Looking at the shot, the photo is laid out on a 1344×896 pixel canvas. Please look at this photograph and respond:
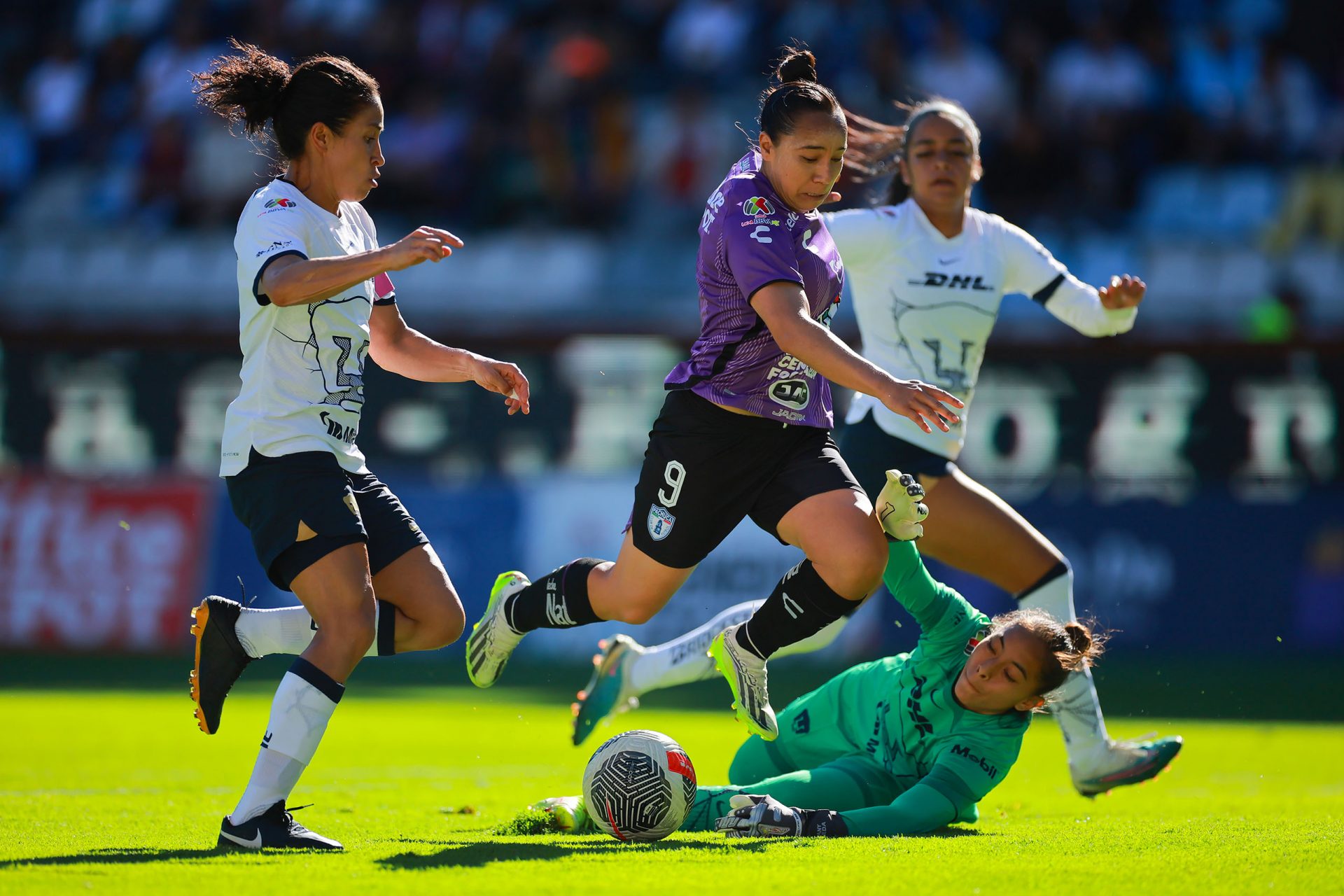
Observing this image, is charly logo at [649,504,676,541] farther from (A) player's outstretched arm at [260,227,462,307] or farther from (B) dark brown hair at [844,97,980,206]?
(B) dark brown hair at [844,97,980,206]

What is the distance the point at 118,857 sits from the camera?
4.21 metres

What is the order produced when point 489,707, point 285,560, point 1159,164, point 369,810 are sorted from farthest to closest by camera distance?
point 1159,164 → point 489,707 → point 369,810 → point 285,560

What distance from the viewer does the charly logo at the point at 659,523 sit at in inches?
194

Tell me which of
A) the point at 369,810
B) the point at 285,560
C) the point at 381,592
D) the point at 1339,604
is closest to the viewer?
the point at 285,560

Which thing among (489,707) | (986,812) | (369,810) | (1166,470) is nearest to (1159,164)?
(1166,470)

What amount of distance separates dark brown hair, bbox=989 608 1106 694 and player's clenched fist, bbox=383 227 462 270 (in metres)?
2.04

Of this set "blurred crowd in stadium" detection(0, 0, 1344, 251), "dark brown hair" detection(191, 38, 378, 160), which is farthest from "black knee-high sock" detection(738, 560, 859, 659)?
"blurred crowd in stadium" detection(0, 0, 1344, 251)

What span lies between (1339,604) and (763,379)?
25.4ft

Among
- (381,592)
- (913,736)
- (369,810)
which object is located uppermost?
(381,592)

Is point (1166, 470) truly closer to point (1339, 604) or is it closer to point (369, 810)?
point (1339, 604)

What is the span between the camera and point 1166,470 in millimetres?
11258

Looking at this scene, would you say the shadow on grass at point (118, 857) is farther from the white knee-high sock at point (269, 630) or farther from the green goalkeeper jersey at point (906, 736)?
the green goalkeeper jersey at point (906, 736)

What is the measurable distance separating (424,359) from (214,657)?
1127mm

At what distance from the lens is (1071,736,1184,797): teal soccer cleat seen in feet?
19.0
